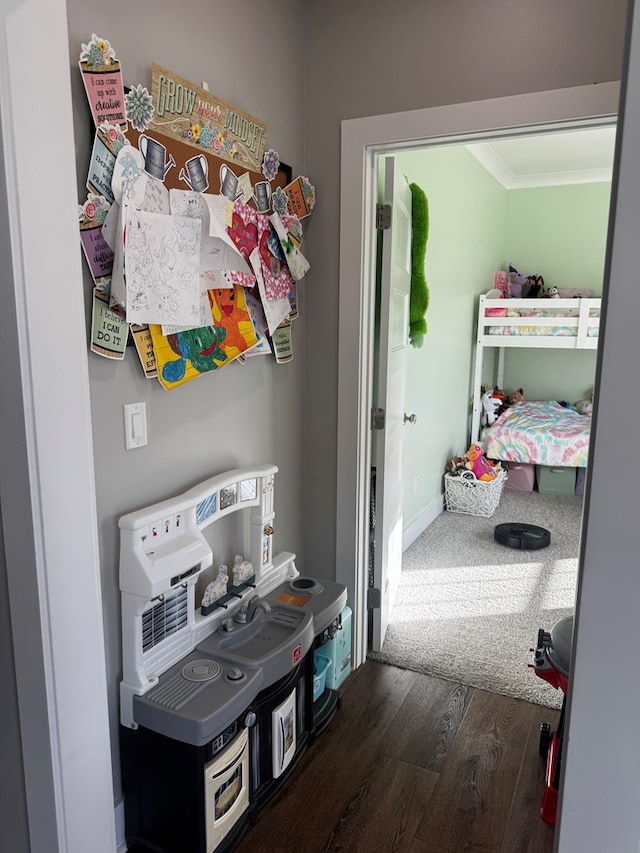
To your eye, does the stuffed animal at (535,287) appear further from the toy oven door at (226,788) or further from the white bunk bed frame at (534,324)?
the toy oven door at (226,788)

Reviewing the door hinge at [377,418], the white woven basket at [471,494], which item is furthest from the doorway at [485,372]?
the door hinge at [377,418]

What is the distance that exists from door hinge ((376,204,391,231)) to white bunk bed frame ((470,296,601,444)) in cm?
302

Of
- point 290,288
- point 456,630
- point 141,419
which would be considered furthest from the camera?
point 456,630

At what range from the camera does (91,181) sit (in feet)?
4.55

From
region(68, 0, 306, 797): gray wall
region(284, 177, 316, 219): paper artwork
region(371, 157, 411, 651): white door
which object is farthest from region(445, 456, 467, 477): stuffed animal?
region(284, 177, 316, 219): paper artwork

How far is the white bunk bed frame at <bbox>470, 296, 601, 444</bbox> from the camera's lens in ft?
16.5

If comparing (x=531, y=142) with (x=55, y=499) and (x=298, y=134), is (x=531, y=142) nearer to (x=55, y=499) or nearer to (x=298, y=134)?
(x=298, y=134)

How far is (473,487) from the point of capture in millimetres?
4457

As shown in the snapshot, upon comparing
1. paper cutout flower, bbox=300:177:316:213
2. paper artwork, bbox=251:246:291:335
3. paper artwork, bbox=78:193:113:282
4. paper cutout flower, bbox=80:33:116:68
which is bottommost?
paper artwork, bbox=251:246:291:335

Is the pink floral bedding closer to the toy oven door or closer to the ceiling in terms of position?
the ceiling

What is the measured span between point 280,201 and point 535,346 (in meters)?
3.60

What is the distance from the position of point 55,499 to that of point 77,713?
1.70ft

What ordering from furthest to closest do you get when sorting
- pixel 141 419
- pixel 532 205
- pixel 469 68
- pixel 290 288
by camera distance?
1. pixel 532 205
2. pixel 290 288
3. pixel 469 68
4. pixel 141 419

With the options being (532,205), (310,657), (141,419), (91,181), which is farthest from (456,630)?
(532,205)
